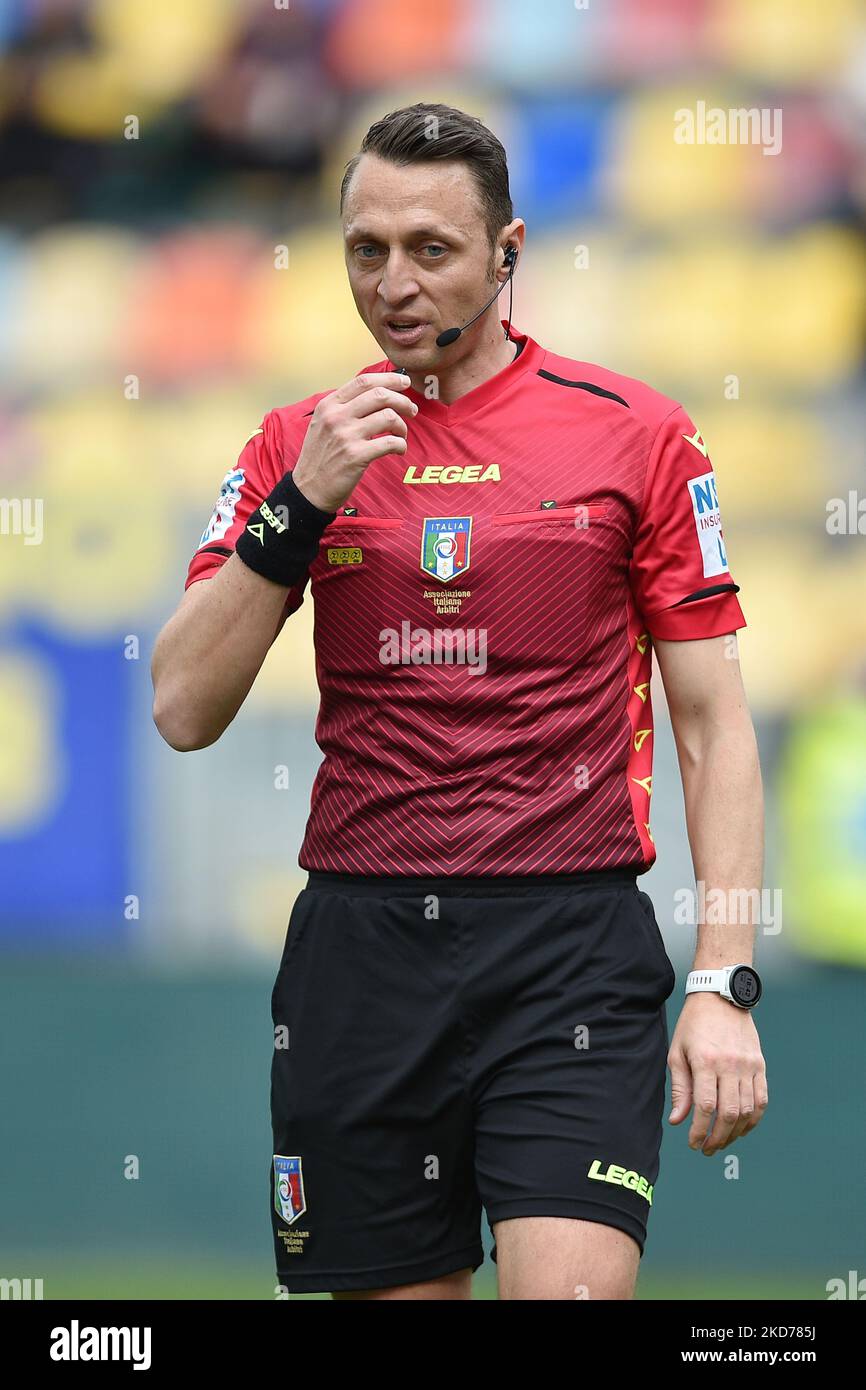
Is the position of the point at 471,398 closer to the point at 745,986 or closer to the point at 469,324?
the point at 469,324

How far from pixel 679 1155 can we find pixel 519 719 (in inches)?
118

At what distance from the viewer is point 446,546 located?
114 inches

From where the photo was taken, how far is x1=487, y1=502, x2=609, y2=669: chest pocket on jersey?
9.40ft

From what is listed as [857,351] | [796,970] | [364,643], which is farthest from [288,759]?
[364,643]

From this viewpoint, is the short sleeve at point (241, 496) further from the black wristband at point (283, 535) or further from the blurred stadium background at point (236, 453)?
the blurred stadium background at point (236, 453)

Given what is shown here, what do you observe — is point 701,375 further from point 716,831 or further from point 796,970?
point 716,831

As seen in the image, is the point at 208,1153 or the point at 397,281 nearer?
the point at 397,281

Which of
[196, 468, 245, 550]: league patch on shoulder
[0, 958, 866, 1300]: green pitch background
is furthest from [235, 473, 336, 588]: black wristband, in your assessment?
[0, 958, 866, 1300]: green pitch background

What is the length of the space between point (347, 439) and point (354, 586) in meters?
0.26

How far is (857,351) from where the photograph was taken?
5660mm

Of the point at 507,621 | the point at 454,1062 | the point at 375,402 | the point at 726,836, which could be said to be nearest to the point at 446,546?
the point at 507,621

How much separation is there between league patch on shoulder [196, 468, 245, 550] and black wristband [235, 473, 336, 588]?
234mm

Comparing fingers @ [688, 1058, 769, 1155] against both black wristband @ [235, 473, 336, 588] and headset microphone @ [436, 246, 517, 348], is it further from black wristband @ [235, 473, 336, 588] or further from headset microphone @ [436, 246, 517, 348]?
headset microphone @ [436, 246, 517, 348]

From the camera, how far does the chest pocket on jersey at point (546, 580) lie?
9.40ft
